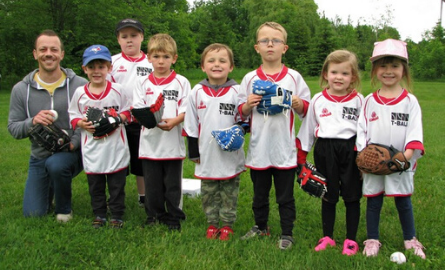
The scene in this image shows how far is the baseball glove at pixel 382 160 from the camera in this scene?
3.63 meters

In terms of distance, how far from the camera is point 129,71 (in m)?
5.17

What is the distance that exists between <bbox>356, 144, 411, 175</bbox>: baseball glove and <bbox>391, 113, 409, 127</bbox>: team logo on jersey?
10.2 inches

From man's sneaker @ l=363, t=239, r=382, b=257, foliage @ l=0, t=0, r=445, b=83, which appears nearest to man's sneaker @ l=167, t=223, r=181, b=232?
man's sneaker @ l=363, t=239, r=382, b=257

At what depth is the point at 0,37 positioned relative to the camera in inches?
1078

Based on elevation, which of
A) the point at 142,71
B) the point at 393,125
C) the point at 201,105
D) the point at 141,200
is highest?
the point at 142,71

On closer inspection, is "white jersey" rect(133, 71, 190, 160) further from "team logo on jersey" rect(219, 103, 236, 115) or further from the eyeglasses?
the eyeglasses

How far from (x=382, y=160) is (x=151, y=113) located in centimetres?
221

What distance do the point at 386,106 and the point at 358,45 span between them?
41.8 metres

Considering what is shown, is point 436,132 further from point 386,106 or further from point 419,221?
point 386,106

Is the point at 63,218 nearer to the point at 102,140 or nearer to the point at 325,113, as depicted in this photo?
the point at 102,140

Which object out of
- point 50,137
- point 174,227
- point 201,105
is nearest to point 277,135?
point 201,105

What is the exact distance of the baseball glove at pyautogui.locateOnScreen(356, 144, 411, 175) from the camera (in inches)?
143

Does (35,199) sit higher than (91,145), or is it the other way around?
(91,145)

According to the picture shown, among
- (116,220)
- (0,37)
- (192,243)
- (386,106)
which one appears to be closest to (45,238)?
(116,220)
